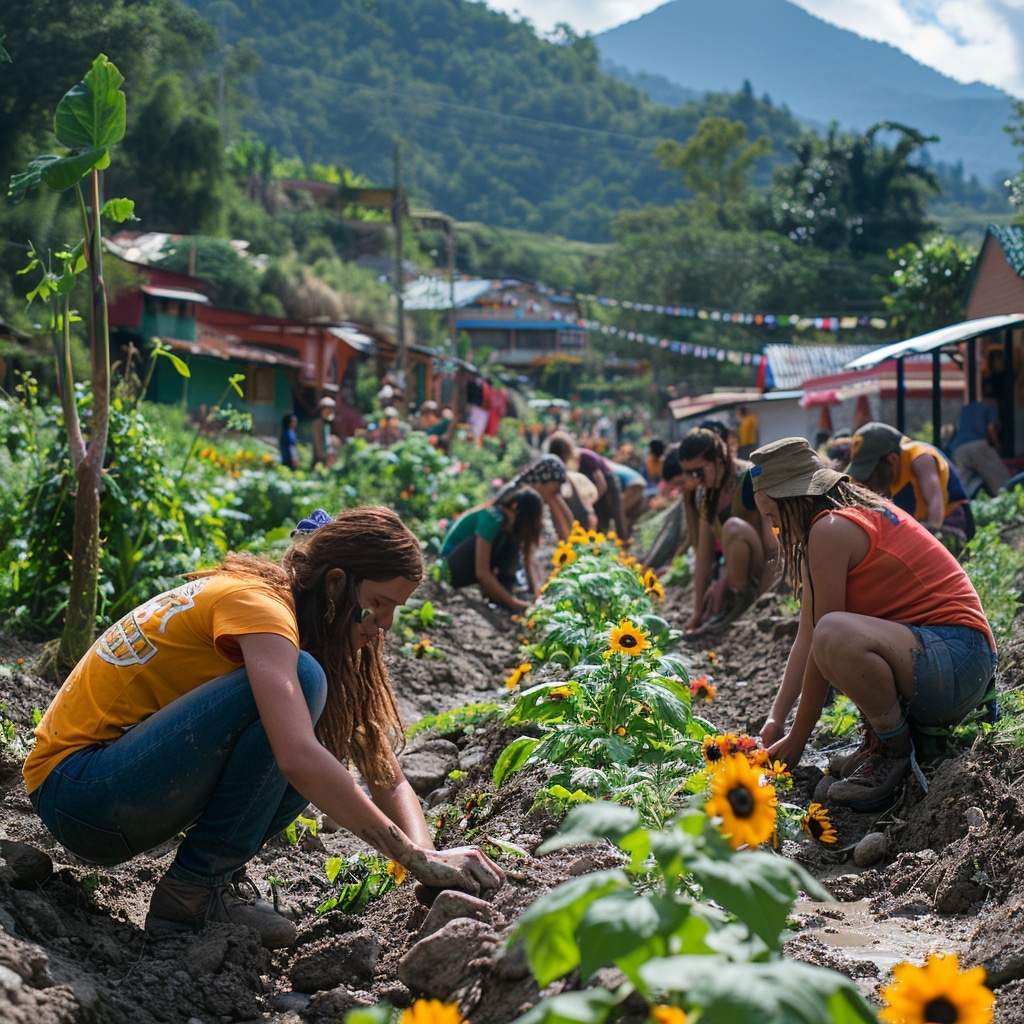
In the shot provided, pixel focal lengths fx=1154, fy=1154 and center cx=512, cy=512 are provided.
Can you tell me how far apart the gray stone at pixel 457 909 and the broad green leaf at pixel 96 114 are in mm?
3573

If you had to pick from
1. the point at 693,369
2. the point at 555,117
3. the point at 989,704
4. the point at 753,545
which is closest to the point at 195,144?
the point at 693,369

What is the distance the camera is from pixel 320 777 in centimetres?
260

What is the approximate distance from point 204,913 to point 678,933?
1823 mm

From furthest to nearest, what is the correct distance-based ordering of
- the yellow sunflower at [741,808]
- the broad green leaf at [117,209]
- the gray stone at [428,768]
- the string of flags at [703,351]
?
the string of flags at [703,351] < the broad green leaf at [117,209] < the gray stone at [428,768] < the yellow sunflower at [741,808]

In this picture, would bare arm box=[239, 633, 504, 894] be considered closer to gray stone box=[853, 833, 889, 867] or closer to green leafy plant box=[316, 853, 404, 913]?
green leafy plant box=[316, 853, 404, 913]

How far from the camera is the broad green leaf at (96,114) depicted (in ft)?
15.6

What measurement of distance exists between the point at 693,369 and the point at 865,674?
50315 millimetres

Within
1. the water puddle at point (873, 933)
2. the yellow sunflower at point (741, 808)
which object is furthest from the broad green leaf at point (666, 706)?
the yellow sunflower at point (741, 808)

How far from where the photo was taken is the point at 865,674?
3.68 m

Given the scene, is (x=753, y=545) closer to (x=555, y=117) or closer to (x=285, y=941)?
(x=285, y=941)

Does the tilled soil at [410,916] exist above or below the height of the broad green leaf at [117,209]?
below

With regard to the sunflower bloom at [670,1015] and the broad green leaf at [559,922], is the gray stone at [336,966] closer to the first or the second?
the broad green leaf at [559,922]

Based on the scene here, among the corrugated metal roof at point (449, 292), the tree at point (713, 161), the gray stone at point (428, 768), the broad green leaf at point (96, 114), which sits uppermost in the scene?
the tree at point (713, 161)

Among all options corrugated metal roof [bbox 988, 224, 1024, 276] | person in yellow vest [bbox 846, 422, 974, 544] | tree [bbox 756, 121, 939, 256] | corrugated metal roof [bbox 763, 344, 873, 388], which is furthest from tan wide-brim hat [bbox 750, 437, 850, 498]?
tree [bbox 756, 121, 939, 256]
